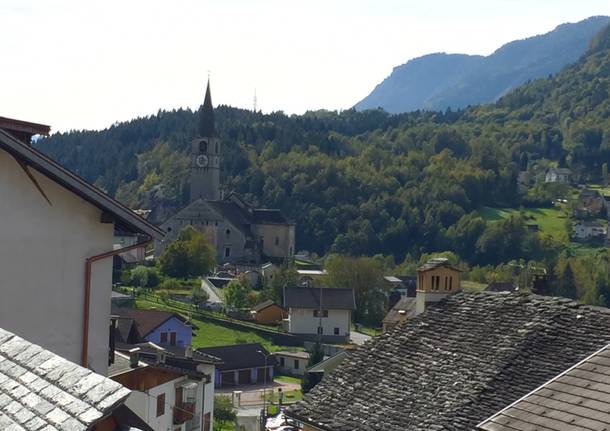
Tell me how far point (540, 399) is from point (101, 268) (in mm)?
4905

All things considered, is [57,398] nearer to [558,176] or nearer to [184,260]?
[184,260]

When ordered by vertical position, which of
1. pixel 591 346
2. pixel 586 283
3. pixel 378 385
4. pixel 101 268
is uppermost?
pixel 101 268

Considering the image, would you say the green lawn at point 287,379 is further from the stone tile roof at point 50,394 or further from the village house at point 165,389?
the stone tile roof at point 50,394

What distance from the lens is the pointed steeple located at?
144m

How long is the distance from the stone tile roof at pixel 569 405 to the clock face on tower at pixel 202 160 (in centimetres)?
13469

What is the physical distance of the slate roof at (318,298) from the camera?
255ft

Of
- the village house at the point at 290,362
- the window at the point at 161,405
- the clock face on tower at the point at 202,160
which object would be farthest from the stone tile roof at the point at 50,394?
the clock face on tower at the point at 202,160

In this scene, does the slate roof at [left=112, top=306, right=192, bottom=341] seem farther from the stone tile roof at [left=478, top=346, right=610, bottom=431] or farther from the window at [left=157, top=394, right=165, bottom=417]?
the stone tile roof at [left=478, top=346, right=610, bottom=431]

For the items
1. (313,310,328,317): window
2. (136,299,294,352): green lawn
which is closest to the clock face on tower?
(313,310,328,317): window

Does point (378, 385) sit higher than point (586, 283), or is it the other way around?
point (378, 385)

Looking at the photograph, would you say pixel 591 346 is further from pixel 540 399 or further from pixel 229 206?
pixel 229 206

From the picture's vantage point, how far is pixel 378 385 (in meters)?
13.0

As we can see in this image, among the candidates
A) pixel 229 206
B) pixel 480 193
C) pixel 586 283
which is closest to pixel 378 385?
pixel 586 283

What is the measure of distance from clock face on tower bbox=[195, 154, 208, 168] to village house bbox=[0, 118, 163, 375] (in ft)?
436
